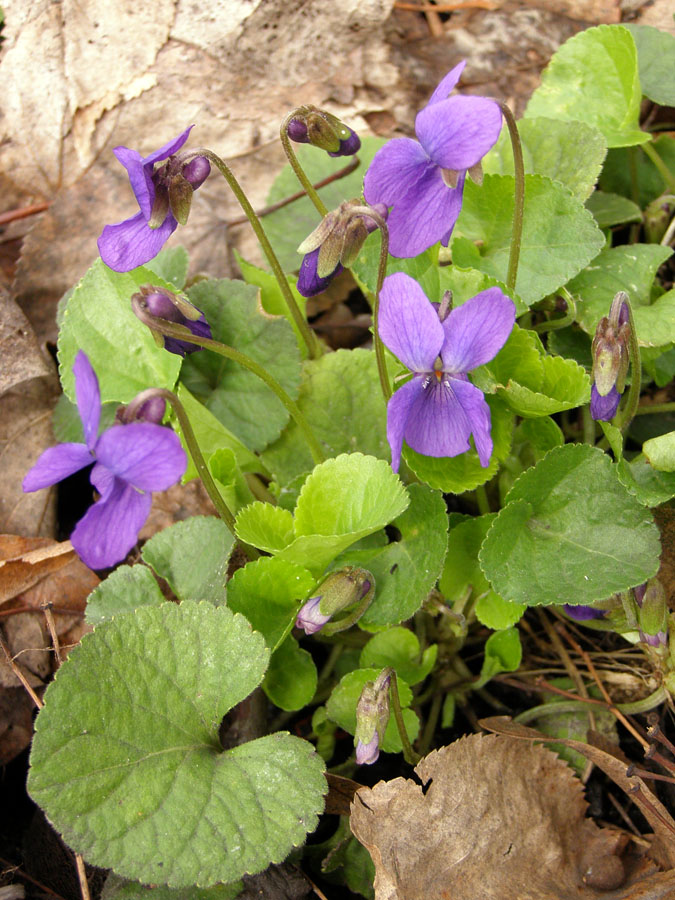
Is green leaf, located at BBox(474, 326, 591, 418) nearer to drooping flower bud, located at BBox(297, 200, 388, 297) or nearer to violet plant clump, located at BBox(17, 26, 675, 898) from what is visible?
violet plant clump, located at BBox(17, 26, 675, 898)

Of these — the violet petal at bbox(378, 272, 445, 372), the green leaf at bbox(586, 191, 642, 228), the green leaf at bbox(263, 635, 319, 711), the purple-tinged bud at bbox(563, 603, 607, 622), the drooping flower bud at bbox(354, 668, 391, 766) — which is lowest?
the purple-tinged bud at bbox(563, 603, 607, 622)

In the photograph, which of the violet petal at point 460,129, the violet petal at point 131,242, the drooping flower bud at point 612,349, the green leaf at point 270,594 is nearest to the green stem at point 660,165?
the drooping flower bud at point 612,349

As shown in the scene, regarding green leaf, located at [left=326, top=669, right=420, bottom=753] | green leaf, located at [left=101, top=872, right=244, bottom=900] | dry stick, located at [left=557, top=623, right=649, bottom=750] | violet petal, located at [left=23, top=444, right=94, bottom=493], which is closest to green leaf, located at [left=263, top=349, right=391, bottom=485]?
green leaf, located at [left=326, top=669, right=420, bottom=753]

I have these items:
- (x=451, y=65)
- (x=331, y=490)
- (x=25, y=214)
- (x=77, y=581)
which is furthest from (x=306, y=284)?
(x=451, y=65)

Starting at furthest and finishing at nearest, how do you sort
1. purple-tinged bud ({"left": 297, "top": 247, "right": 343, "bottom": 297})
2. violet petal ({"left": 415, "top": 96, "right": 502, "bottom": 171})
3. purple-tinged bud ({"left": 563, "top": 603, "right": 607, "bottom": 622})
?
purple-tinged bud ({"left": 563, "top": 603, "right": 607, "bottom": 622}) < purple-tinged bud ({"left": 297, "top": 247, "right": 343, "bottom": 297}) < violet petal ({"left": 415, "top": 96, "right": 502, "bottom": 171})

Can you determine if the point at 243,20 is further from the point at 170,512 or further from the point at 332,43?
the point at 170,512

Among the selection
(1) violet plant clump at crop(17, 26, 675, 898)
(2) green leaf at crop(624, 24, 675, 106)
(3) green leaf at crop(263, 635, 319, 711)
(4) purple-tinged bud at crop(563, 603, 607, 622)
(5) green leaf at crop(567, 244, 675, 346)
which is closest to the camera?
(1) violet plant clump at crop(17, 26, 675, 898)

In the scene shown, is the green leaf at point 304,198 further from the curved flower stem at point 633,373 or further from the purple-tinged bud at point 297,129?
the curved flower stem at point 633,373
